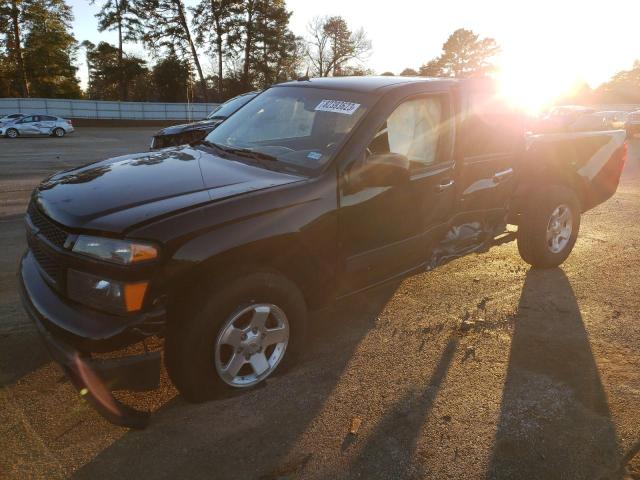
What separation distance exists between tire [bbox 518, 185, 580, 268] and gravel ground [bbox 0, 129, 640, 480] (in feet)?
2.22

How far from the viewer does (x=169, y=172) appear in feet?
9.91

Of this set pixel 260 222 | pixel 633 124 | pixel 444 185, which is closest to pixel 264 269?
pixel 260 222

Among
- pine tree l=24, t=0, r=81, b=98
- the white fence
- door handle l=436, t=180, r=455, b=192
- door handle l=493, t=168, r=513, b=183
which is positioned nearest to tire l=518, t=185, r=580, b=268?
door handle l=493, t=168, r=513, b=183

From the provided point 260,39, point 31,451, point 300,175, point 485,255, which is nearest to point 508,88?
point 485,255

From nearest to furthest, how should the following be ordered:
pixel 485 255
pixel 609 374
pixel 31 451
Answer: pixel 31 451, pixel 609 374, pixel 485 255

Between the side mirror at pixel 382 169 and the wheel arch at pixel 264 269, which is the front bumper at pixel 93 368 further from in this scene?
the side mirror at pixel 382 169

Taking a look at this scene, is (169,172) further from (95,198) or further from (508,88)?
(508,88)

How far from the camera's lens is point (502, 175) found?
A: 427cm

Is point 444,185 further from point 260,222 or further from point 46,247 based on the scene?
point 46,247

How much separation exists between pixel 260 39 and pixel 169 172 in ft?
138

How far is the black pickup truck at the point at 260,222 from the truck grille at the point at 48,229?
12 mm

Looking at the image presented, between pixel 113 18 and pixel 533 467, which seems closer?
pixel 533 467

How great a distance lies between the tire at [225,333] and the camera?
249cm

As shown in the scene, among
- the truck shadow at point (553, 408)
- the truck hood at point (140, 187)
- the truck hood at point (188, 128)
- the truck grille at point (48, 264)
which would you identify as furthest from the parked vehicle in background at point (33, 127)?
the truck shadow at point (553, 408)
